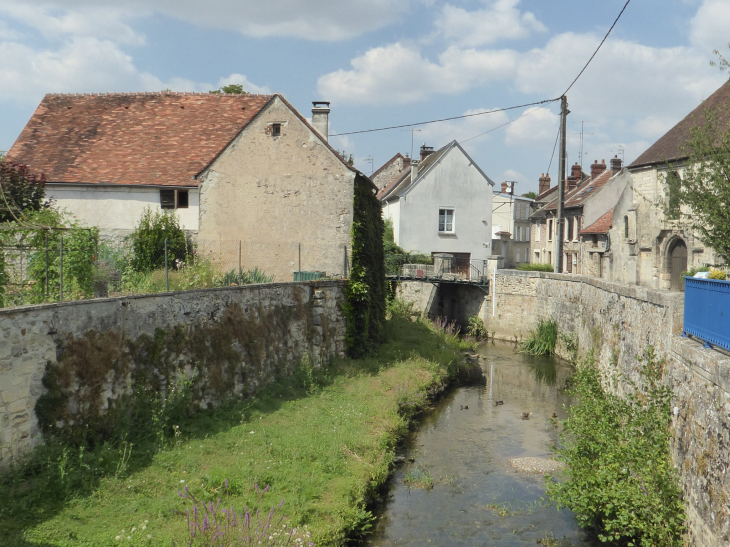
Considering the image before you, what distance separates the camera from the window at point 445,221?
36969 mm

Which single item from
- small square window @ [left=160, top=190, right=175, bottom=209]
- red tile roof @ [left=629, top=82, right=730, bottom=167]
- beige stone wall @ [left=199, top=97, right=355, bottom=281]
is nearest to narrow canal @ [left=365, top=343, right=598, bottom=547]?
beige stone wall @ [left=199, top=97, right=355, bottom=281]

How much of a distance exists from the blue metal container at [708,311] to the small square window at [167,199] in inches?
623

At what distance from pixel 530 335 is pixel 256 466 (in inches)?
820

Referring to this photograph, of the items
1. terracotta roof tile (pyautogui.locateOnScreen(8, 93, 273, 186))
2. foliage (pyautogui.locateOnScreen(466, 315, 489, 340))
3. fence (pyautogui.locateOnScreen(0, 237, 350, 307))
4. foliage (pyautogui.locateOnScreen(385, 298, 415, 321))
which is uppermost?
terracotta roof tile (pyautogui.locateOnScreen(8, 93, 273, 186))

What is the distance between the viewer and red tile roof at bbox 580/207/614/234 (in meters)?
34.1

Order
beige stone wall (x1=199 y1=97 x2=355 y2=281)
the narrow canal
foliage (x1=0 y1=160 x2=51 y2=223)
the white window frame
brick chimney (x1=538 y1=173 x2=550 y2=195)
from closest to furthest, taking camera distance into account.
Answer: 1. the narrow canal
2. foliage (x1=0 y1=160 x2=51 y2=223)
3. beige stone wall (x1=199 y1=97 x2=355 y2=281)
4. the white window frame
5. brick chimney (x1=538 y1=173 x2=550 y2=195)

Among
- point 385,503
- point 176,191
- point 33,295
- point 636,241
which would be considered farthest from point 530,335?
point 33,295

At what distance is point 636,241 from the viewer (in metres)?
29.6

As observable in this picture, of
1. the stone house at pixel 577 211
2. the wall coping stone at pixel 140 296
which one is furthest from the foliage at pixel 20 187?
the stone house at pixel 577 211

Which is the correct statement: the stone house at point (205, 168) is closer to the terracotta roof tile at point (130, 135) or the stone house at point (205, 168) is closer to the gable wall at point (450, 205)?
the terracotta roof tile at point (130, 135)

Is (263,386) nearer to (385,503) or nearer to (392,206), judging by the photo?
(385,503)

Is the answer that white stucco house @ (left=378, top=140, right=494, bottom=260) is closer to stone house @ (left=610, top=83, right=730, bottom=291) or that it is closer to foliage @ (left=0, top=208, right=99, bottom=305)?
stone house @ (left=610, top=83, right=730, bottom=291)

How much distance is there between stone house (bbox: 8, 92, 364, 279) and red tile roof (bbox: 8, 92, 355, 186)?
37mm

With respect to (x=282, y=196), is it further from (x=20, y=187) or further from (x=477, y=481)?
(x=477, y=481)
